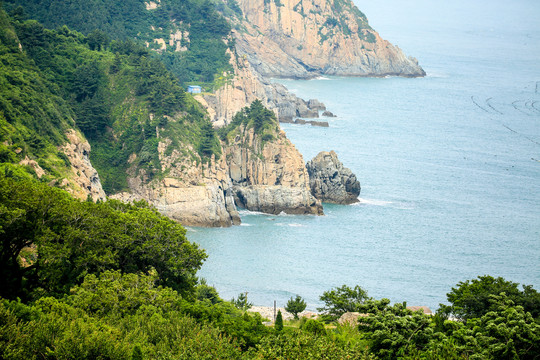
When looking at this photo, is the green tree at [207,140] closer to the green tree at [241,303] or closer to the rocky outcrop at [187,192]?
the rocky outcrop at [187,192]

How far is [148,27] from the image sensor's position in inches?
5699

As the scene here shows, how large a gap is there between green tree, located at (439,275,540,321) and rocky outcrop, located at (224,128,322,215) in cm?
4847

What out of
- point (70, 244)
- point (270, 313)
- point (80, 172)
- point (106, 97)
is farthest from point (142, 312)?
point (106, 97)

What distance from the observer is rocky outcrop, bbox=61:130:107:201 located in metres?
76.8

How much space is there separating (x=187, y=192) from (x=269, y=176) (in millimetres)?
13947

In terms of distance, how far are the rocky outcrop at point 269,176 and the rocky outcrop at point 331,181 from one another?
4.08 m

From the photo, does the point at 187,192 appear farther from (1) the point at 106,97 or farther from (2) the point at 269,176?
(1) the point at 106,97

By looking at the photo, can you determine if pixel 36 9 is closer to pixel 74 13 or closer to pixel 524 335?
pixel 74 13

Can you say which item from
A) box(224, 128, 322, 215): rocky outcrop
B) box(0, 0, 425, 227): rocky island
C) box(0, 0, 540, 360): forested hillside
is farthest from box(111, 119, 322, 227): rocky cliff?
box(0, 0, 540, 360): forested hillside

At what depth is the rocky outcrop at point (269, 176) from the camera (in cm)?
10338

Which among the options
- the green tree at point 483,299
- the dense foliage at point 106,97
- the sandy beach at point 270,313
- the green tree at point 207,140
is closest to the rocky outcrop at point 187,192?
the dense foliage at point 106,97

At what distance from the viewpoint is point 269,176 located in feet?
344

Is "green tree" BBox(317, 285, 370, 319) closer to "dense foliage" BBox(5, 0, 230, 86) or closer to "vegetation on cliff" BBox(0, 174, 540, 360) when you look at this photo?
"vegetation on cliff" BBox(0, 174, 540, 360)

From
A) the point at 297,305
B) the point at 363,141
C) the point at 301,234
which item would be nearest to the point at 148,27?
the point at 363,141
